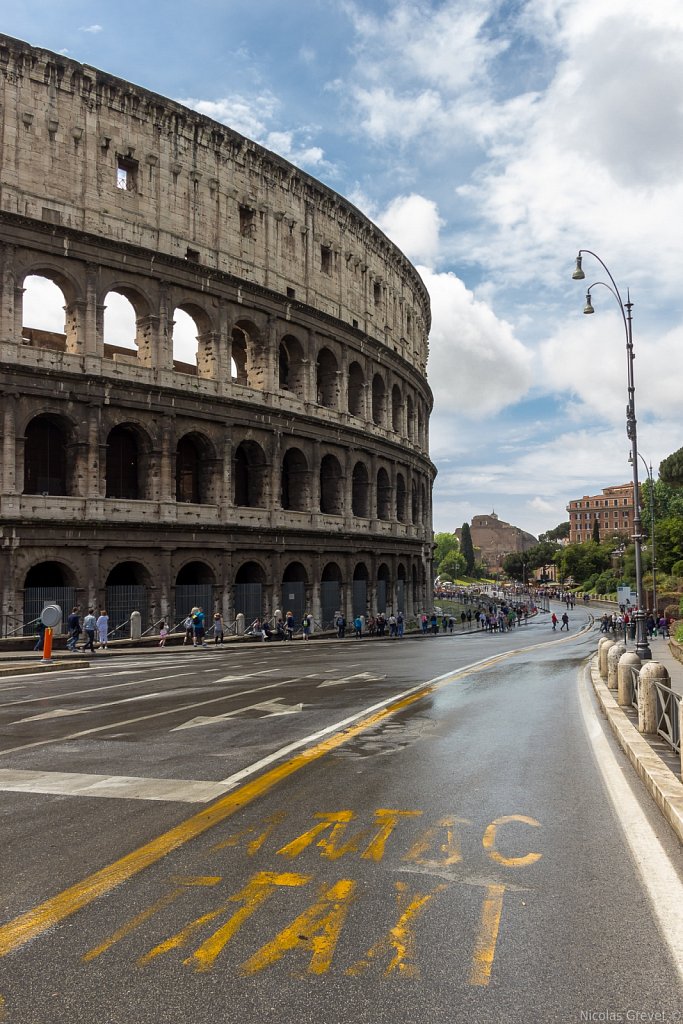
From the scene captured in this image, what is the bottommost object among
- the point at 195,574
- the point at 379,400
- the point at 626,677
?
the point at 626,677

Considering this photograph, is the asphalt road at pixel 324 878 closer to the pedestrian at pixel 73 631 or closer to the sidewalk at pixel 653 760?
the sidewalk at pixel 653 760

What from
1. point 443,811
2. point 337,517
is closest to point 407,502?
point 337,517

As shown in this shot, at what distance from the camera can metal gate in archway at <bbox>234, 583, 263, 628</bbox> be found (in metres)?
36.2

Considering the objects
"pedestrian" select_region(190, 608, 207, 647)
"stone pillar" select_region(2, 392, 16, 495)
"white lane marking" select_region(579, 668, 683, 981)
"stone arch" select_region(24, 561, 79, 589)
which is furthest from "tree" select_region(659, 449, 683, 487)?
"white lane marking" select_region(579, 668, 683, 981)

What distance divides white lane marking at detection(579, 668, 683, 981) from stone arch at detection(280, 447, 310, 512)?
31.9 metres

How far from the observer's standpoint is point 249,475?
38719 millimetres

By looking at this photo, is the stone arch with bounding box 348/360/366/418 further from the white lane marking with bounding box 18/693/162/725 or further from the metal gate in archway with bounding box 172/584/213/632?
the white lane marking with bounding box 18/693/162/725

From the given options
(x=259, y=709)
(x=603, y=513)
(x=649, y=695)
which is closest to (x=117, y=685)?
(x=259, y=709)

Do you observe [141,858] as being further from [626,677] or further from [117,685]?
[117,685]

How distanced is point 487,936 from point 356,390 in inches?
1706

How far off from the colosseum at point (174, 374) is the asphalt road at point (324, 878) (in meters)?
20.9

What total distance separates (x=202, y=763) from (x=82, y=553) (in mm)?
22931

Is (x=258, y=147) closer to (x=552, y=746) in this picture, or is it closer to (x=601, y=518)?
(x=552, y=746)

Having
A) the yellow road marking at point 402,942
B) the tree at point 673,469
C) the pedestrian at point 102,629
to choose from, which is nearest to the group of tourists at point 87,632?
the pedestrian at point 102,629
